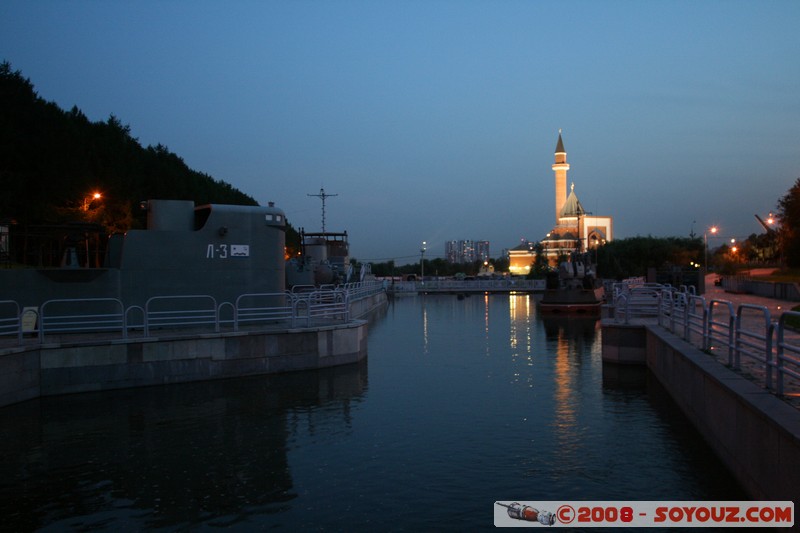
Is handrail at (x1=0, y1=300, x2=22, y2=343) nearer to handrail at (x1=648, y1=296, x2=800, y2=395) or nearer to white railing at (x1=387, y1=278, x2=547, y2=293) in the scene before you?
handrail at (x1=648, y1=296, x2=800, y2=395)

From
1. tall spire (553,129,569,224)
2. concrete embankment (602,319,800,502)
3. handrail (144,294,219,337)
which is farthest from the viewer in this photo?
tall spire (553,129,569,224)

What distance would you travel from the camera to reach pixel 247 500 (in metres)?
9.70

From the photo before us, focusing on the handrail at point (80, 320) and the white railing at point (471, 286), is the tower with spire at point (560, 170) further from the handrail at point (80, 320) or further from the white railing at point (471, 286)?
the handrail at point (80, 320)

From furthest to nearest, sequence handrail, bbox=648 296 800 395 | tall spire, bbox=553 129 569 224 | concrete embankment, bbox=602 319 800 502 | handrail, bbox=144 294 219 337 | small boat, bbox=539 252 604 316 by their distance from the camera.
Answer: tall spire, bbox=553 129 569 224, small boat, bbox=539 252 604 316, handrail, bbox=144 294 219 337, handrail, bbox=648 296 800 395, concrete embankment, bbox=602 319 800 502

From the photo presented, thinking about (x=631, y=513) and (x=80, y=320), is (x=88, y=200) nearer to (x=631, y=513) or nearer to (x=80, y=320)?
(x=80, y=320)

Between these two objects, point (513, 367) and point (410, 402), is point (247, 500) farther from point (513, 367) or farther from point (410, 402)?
point (513, 367)

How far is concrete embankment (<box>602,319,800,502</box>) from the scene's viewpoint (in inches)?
289

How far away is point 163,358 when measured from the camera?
17.8 metres

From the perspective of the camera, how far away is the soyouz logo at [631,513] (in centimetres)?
858

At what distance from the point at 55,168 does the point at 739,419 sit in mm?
41503

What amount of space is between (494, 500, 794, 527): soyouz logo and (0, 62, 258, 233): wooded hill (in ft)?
102

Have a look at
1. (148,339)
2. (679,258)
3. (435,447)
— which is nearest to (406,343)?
(148,339)

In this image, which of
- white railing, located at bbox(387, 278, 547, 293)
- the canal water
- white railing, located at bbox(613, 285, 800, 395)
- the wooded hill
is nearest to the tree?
white railing, located at bbox(613, 285, 800, 395)

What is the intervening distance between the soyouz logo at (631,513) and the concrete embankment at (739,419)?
0.34 m
